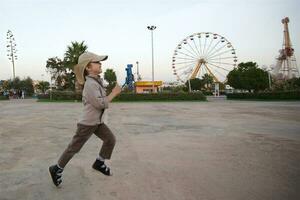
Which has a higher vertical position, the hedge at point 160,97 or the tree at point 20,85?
the tree at point 20,85

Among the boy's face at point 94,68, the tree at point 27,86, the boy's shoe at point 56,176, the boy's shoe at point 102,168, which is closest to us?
the boy's shoe at point 56,176

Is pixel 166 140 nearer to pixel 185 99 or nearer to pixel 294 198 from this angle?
pixel 294 198

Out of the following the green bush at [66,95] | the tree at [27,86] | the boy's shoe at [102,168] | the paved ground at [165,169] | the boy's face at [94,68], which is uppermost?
the tree at [27,86]

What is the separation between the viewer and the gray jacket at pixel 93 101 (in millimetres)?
3471

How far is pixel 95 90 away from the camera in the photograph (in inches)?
137

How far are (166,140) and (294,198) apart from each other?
392 centimetres

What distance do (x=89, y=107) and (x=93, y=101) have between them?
14 cm

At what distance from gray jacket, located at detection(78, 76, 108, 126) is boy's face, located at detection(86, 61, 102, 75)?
98 millimetres

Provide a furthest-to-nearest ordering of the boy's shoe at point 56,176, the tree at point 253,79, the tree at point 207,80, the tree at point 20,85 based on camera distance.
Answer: the tree at point 207,80
the tree at point 20,85
the tree at point 253,79
the boy's shoe at point 56,176

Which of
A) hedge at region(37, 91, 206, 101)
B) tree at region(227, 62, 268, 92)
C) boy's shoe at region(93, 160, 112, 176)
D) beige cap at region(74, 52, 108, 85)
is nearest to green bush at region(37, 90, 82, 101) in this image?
hedge at region(37, 91, 206, 101)

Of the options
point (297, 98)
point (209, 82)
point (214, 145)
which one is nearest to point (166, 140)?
point (214, 145)

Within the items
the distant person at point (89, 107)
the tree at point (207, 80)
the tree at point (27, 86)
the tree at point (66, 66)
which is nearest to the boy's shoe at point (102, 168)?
the distant person at point (89, 107)

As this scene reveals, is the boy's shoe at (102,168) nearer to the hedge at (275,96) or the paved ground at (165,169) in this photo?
the paved ground at (165,169)

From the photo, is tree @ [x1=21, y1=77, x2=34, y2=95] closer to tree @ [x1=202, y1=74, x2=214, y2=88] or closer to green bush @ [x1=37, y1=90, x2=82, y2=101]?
green bush @ [x1=37, y1=90, x2=82, y2=101]
